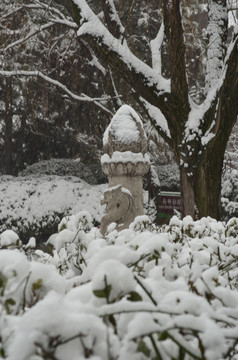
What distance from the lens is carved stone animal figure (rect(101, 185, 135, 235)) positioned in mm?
5273

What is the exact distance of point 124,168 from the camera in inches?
214

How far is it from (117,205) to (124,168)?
472mm

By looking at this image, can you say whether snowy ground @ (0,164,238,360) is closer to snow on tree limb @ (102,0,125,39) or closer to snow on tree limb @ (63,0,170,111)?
snow on tree limb @ (63,0,170,111)

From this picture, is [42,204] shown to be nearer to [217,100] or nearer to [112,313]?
[217,100]

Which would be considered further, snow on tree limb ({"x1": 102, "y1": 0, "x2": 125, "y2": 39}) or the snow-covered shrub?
the snow-covered shrub

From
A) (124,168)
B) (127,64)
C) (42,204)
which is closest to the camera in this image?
(124,168)

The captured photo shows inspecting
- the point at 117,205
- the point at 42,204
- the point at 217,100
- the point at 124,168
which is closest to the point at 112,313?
the point at 117,205

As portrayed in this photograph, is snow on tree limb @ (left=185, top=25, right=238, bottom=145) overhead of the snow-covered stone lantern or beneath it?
overhead

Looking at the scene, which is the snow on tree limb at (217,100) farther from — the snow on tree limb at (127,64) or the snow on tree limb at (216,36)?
the snow on tree limb at (127,64)

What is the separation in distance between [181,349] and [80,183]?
10819 mm

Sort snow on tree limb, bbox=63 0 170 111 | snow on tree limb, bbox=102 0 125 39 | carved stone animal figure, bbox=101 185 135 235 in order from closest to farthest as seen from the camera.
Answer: carved stone animal figure, bbox=101 185 135 235
snow on tree limb, bbox=63 0 170 111
snow on tree limb, bbox=102 0 125 39

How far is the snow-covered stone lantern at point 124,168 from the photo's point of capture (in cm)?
532

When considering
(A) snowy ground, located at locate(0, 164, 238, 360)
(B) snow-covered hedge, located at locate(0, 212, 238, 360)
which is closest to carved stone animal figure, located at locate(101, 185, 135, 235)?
(A) snowy ground, located at locate(0, 164, 238, 360)

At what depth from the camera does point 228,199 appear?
33.1 feet
